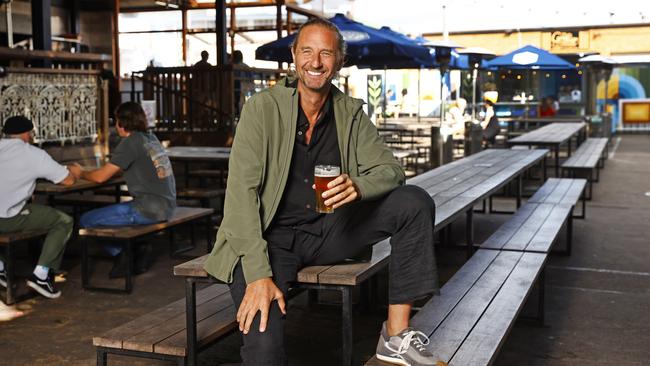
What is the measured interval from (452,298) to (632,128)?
26.7 meters

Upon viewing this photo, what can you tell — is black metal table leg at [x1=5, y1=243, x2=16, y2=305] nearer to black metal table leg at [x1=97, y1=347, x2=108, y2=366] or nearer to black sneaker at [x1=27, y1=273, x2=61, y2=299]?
black sneaker at [x1=27, y1=273, x2=61, y2=299]

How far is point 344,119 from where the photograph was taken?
3.43 meters

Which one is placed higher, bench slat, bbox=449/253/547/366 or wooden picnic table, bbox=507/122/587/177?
wooden picnic table, bbox=507/122/587/177

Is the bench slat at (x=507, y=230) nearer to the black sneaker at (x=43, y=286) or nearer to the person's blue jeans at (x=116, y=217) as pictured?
the person's blue jeans at (x=116, y=217)

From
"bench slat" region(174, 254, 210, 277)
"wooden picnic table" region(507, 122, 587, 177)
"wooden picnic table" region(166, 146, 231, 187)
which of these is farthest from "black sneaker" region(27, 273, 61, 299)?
"wooden picnic table" region(507, 122, 587, 177)

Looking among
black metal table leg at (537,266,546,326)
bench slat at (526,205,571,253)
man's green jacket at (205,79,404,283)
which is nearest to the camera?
man's green jacket at (205,79,404,283)

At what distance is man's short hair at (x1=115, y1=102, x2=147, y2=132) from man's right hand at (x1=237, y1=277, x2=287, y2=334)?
332cm

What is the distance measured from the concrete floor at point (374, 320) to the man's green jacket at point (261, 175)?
1.48 m

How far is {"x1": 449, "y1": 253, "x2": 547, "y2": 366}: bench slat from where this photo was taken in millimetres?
3189

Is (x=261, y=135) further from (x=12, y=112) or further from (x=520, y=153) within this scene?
(x=520, y=153)

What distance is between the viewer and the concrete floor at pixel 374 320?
15.1ft

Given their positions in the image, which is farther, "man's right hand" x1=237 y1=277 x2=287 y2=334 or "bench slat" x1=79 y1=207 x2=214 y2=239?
"bench slat" x1=79 y1=207 x2=214 y2=239

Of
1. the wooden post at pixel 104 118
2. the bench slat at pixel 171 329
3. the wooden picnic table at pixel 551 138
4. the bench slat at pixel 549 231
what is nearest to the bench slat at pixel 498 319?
the bench slat at pixel 549 231

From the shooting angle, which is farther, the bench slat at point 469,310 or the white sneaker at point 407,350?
the bench slat at point 469,310
